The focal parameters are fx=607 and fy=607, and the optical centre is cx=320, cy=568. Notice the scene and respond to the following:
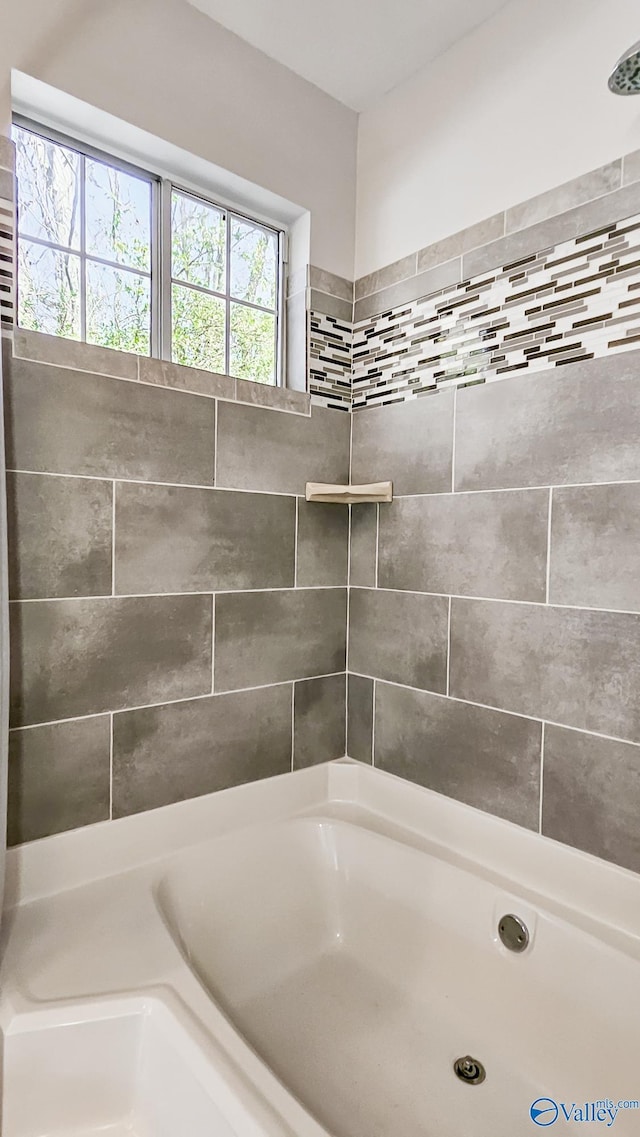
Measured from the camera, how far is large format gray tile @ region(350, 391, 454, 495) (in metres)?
1.69

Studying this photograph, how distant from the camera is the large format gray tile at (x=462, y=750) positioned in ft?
4.94

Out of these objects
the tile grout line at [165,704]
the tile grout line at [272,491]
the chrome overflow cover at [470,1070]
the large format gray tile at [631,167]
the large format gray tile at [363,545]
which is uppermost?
the large format gray tile at [631,167]

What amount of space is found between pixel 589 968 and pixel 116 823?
111 centimetres

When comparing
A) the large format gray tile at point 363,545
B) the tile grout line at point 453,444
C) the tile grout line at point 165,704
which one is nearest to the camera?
the tile grout line at point 165,704

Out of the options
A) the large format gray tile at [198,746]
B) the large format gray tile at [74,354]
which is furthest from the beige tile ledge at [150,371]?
the large format gray tile at [198,746]

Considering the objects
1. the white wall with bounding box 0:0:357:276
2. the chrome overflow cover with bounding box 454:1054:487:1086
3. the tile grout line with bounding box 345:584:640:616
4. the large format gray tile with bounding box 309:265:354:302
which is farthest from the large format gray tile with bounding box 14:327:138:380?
the chrome overflow cover with bounding box 454:1054:487:1086

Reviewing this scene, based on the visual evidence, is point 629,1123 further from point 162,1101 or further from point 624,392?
point 624,392

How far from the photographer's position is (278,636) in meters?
1.82

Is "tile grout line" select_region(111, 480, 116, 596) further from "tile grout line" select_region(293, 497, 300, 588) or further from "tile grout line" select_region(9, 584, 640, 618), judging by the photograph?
"tile grout line" select_region(293, 497, 300, 588)

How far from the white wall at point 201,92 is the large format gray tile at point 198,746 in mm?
1379

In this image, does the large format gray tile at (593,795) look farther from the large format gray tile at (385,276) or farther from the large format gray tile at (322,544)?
the large format gray tile at (385,276)

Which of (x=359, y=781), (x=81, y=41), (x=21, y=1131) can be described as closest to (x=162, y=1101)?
(x=21, y=1131)

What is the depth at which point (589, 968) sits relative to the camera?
1260mm

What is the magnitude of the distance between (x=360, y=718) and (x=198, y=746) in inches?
21.9
